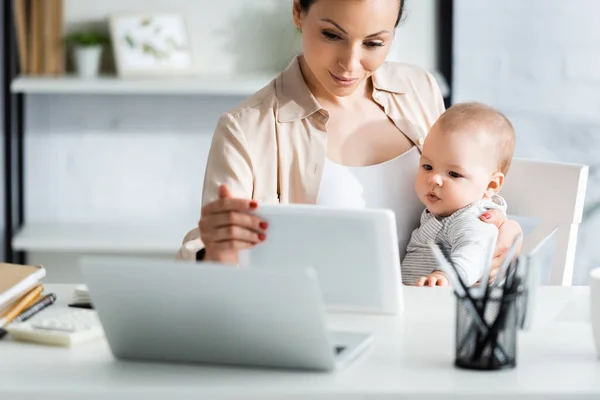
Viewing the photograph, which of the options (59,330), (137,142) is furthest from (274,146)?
(137,142)

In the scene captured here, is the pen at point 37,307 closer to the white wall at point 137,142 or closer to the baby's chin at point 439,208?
the baby's chin at point 439,208

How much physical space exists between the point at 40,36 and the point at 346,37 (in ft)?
5.96

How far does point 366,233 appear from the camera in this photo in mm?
1324

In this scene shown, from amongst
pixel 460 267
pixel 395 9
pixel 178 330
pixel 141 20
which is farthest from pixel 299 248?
pixel 141 20

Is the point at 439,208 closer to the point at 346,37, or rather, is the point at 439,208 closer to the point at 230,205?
the point at 346,37

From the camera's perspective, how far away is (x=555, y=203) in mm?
1991

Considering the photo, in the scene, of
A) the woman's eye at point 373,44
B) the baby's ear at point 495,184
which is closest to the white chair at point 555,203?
the baby's ear at point 495,184

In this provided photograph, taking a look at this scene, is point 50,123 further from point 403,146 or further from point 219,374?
point 219,374

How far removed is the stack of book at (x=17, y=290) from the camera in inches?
55.5

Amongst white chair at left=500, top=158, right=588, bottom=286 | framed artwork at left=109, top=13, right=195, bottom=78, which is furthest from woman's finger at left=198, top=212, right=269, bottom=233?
framed artwork at left=109, top=13, right=195, bottom=78

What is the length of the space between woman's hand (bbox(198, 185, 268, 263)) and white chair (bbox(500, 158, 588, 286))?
2.34 feet

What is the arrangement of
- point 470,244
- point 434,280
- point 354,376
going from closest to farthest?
point 354,376 → point 434,280 → point 470,244

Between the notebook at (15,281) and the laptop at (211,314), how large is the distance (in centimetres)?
29

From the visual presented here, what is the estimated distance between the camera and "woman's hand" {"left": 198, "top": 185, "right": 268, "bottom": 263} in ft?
4.39
